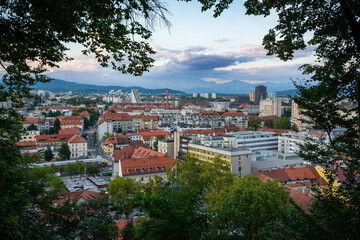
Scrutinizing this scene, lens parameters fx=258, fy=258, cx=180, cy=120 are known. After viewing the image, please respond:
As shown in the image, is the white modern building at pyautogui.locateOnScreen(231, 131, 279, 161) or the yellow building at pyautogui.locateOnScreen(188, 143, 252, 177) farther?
the white modern building at pyautogui.locateOnScreen(231, 131, 279, 161)

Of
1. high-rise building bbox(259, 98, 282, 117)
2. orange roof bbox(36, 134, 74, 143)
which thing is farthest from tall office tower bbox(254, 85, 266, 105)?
orange roof bbox(36, 134, 74, 143)

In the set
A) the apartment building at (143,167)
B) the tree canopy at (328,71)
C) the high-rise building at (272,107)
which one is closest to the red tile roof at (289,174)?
the apartment building at (143,167)

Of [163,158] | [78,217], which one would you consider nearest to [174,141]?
[163,158]

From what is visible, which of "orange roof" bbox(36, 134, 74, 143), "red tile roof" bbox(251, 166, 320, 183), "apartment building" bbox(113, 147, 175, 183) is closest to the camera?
"red tile roof" bbox(251, 166, 320, 183)

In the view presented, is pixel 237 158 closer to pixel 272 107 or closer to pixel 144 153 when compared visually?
pixel 144 153

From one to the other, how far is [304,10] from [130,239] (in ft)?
22.5

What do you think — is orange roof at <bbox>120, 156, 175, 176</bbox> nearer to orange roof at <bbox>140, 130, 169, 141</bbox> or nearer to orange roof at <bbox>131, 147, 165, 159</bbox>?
orange roof at <bbox>131, 147, 165, 159</bbox>

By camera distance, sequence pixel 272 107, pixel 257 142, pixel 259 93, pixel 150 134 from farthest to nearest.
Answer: pixel 259 93 < pixel 272 107 < pixel 150 134 < pixel 257 142

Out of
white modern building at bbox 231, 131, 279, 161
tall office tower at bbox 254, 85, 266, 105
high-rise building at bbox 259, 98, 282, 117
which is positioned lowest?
white modern building at bbox 231, 131, 279, 161

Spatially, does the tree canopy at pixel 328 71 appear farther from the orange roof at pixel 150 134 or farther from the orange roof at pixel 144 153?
the orange roof at pixel 150 134

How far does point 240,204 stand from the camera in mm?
13273

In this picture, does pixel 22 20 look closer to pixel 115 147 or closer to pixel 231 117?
pixel 115 147

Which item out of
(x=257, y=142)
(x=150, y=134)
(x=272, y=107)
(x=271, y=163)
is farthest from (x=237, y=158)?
(x=272, y=107)

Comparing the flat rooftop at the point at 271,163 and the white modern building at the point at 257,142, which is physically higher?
the white modern building at the point at 257,142
